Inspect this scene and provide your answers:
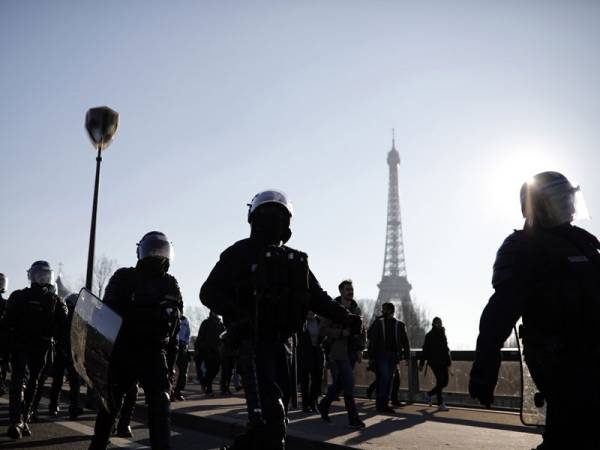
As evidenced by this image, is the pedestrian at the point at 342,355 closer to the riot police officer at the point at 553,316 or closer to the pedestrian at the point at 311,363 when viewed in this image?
the pedestrian at the point at 311,363

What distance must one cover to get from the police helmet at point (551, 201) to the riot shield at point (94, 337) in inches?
110

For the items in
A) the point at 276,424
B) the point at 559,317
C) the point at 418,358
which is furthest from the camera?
the point at 418,358

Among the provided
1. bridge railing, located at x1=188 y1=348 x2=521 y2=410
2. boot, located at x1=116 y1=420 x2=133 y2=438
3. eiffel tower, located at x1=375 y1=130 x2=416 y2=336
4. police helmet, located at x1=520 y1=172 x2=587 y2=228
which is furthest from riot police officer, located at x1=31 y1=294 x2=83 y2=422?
eiffel tower, located at x1=375 y1=130 x2=416 y2=336

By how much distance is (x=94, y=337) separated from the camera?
5.12m

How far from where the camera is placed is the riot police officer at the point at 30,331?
7742 mm

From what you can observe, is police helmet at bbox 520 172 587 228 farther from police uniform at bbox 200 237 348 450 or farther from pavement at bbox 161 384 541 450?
pavement at bbox 161 384 541 450

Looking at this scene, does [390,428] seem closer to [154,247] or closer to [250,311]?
[154,247]

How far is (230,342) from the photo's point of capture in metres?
4.11

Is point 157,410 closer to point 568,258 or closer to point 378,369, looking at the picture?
point 568,258

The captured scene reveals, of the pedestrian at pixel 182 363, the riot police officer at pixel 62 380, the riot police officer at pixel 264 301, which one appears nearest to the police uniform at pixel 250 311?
the riot police officer at pixel 264 301

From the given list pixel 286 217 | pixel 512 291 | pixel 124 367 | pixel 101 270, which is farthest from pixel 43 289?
pixel 101 270

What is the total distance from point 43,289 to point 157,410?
3714 millimetres

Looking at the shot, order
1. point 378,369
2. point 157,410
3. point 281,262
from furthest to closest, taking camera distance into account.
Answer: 1. point 378,369
2. point 157,410
3. point 281,262

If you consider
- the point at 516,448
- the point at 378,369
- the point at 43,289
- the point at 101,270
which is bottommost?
the point at 516,448
